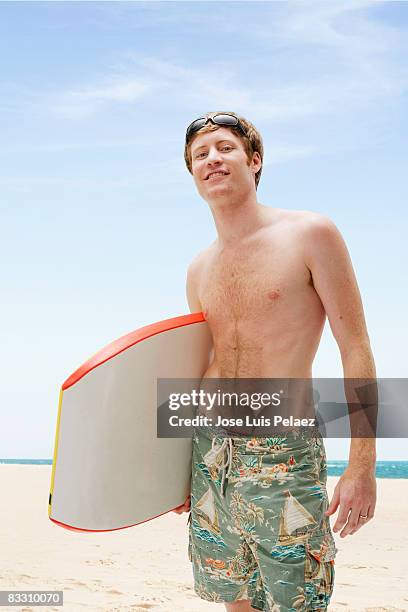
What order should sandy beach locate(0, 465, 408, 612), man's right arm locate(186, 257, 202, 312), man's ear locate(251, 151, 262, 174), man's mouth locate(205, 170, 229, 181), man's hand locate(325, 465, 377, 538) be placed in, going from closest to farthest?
man's hand locate(325, 465, 377, 538) < man's mouth locate(205, 170, 229, 181) < man's ear locate(251, 151, 262, 174) < man's right arm locate(186, 257, 202, 312) < sandy beach locate(0, 465, 408, 612)

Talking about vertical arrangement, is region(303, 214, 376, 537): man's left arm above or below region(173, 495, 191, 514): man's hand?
above

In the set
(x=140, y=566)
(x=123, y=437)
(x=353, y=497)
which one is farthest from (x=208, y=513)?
(x=140, y=566)

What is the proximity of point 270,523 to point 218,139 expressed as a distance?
1199mm

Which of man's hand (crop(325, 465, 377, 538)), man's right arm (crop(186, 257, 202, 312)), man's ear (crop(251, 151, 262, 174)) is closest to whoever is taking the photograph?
man's hand (crop(325, 465, 377, 538))

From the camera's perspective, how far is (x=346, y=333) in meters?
2.13

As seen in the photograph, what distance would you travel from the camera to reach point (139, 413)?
2.29 meters

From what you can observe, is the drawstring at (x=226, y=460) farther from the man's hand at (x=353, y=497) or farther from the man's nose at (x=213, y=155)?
the man's nose at (x=213, y=155)

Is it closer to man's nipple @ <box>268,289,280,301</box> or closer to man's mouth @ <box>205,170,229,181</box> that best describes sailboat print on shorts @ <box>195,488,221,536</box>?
man's nipple @ <box>268,289,280,301</box>

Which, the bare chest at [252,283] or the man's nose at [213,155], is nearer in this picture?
the bare chest at [252,283]

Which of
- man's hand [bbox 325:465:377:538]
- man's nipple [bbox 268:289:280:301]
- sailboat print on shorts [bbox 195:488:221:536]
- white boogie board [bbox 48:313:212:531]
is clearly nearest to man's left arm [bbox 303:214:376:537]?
man's hand [bbox 325:465:377:538]

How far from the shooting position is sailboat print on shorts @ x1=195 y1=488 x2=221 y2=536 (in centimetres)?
223

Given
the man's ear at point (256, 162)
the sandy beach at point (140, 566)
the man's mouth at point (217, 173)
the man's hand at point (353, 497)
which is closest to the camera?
the man's hand at point (353, 497)

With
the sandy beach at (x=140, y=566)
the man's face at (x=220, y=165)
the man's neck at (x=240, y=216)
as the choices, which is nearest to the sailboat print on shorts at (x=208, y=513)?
the man's neck at (x=240, y=216)

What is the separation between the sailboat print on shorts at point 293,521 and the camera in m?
2.10
